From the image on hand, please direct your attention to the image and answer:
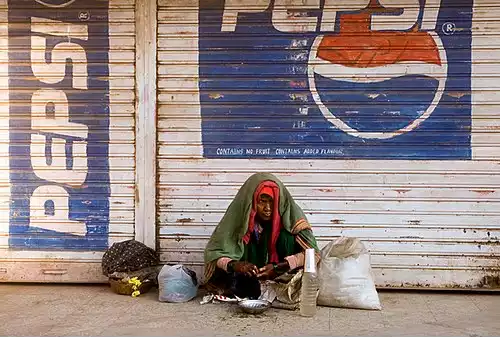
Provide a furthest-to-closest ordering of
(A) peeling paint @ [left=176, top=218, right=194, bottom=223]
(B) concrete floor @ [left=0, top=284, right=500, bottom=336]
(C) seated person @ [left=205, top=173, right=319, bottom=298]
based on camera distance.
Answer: (A) peeling paint @ [left=176, top=218, right=194, bottom=223]
(C) seated person @ [left=205, top=173, right=319, bottom=298]
(B) concrete floor @ [left=0, top=284, right=500, bottom=336]

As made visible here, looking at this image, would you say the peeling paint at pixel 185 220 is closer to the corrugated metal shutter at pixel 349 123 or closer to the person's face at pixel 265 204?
the corrugated metal shutter at pixel 349 123

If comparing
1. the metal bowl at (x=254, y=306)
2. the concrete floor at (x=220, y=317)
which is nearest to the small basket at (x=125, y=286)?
the concrete floor at (x=220, y=317)

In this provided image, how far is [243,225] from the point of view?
5098 mm

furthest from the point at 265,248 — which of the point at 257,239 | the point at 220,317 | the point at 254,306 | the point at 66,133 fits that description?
the point at 66,133

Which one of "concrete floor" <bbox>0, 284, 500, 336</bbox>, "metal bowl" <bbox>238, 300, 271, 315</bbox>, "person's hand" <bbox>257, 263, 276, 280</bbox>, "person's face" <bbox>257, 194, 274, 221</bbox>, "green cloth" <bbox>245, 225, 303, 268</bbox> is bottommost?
"concrete floor" <bbox>0, 284, 500, 336</bbox>

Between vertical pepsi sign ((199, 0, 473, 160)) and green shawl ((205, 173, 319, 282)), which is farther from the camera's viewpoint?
vertical pepsi sign ((199, 0, 473, 160))

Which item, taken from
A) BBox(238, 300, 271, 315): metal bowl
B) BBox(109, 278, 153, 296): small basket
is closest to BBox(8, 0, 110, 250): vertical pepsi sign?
BBox(109, 278, 153, 296): small basket

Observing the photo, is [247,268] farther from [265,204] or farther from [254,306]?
[265,204]

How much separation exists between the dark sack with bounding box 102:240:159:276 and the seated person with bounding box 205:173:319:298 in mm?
574

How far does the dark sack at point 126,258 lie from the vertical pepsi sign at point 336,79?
1.01 meters

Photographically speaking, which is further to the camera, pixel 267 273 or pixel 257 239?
pixel 257 239

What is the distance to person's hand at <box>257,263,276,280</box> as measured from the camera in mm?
4965

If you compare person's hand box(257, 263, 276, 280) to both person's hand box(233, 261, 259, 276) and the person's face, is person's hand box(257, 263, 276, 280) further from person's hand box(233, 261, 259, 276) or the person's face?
the person's face

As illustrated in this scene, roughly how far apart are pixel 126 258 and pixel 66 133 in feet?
4.21
